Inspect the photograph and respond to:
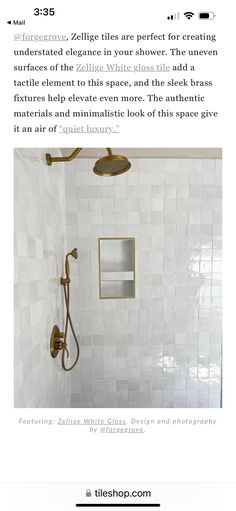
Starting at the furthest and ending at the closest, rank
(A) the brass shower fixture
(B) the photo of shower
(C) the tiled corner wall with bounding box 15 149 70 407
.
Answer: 1. (B) the photo of shower
2. (A) the brass shower fixture
3. (C) the tiled corner wall with bounding box 15 149 70 407

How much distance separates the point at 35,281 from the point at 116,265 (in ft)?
2.98

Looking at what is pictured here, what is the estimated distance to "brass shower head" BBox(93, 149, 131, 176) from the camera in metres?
0.97

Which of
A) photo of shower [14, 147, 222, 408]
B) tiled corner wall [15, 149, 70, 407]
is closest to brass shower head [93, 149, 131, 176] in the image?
tiled corner wall [15, 149, 70, 407]

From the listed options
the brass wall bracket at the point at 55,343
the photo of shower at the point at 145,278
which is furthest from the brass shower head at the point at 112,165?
the brass wall bracket at the point at 55,343

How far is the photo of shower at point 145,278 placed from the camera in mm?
1588

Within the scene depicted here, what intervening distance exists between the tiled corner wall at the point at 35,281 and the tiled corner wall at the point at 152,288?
1.31 ft

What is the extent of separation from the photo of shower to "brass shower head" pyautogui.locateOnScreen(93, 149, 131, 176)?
460mm

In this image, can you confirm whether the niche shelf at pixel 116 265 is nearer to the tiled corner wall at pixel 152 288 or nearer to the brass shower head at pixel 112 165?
the tiled corner wall at pixel 152 288
